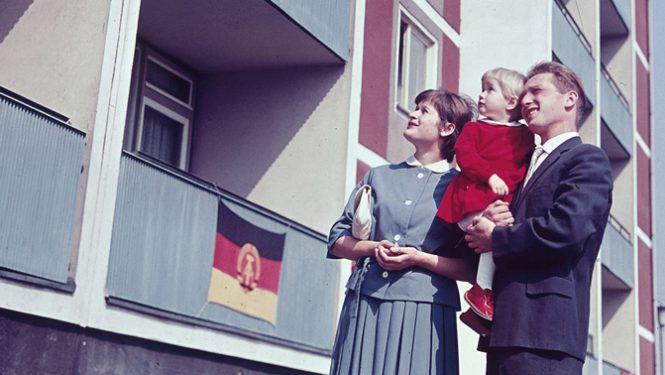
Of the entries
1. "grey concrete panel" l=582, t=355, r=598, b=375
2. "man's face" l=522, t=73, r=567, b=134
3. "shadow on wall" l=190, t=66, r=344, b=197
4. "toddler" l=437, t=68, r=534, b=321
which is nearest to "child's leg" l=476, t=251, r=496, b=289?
"toddler" l=437, t=68, r=534, b=321

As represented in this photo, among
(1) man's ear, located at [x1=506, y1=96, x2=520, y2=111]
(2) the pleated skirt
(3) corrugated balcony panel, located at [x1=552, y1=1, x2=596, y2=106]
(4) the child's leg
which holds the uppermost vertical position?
(3) corrugated balcony panel, located at [x1=552, y1=1, x2=596, y2=106]

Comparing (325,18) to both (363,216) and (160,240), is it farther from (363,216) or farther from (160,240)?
(363,216)

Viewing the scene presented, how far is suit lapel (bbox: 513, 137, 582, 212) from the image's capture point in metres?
4.31

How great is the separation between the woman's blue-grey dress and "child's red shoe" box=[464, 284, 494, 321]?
0.20 metres

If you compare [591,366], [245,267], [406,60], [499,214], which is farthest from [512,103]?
[591,366]

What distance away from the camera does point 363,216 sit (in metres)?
4.63

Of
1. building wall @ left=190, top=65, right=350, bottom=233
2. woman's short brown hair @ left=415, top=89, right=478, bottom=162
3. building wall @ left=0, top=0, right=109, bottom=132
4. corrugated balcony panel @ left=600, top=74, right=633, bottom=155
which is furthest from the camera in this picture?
corrugated balcony panel @ left=600, top=74, right=633, bottom=155

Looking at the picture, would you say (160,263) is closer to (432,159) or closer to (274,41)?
(274,41)

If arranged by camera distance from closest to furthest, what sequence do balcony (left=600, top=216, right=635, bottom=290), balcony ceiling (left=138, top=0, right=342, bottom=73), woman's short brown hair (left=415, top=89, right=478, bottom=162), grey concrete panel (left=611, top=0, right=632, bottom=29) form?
woman's short brown hair (left=415, top=89, right=478, bottom=162), balcony ceiling (left=138, top=0, right=342, bottom=73), balcony (left=600, top=216, right=635, bottom=290), grey concrete panel (left=611, top=0, right=632, bottom=29)

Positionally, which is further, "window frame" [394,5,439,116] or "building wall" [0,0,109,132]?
"window frame" [394,5,439,116]

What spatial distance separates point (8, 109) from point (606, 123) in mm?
18600

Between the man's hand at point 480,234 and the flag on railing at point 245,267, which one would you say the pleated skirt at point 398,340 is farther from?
the flag on railing at point 245,267

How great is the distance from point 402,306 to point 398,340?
14 centimetres

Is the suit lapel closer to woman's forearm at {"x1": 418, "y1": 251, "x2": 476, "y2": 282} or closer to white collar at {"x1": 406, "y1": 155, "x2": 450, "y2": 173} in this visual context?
woman's forearm at {"x1": 418, "y1": 251, "x2": 476, "y2": 282}
